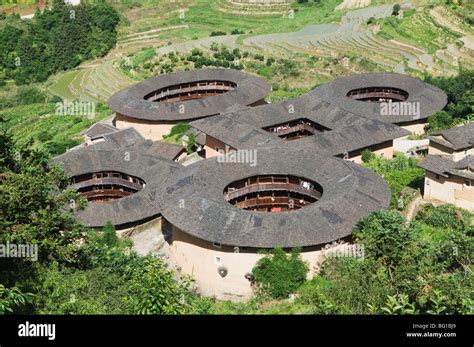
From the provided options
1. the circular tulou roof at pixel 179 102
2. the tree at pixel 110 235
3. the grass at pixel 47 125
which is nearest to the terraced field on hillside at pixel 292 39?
the grass at pixel 47 125

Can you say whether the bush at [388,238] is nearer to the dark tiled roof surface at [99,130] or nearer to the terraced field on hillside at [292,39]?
the dark tiled roof surface at [99,130]

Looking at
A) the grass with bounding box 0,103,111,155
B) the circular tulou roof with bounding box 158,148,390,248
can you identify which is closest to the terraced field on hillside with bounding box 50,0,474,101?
the grass with bounding box 0,103,111,155

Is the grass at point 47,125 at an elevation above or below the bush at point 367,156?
below

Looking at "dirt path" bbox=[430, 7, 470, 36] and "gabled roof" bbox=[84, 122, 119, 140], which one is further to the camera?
"dirt path" bbox=[430, 7, 470, 36]

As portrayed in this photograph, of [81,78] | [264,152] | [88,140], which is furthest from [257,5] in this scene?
[264,152]

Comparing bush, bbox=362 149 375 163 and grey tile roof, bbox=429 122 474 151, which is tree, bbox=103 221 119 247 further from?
grey tile roof, bbox=429 122 474 151
